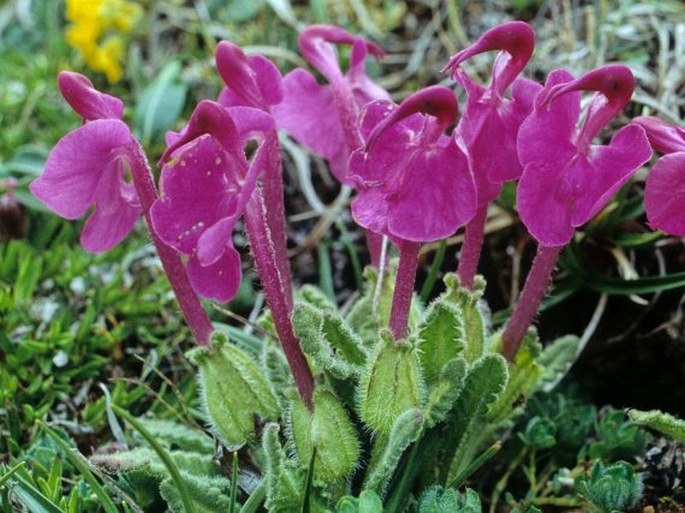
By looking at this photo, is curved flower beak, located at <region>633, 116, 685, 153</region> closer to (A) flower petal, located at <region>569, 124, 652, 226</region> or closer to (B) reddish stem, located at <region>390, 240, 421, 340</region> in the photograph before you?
(A) flower petal, located at <region>569, 124, 652, 226</region>

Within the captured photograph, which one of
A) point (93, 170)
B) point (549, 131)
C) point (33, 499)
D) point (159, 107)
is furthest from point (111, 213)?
point (159, 107)

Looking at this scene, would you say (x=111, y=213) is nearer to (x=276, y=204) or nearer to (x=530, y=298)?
(x=276, y=204)

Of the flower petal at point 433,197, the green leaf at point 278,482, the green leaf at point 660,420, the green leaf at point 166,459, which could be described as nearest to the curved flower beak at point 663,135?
the flower petal at point 433,197

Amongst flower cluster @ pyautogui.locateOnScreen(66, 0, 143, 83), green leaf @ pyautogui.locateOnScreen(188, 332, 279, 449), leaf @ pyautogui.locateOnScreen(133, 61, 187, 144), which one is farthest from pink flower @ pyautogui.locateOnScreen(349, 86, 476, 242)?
flower cluster @ pyautogui.locateOnScreen(66, 0, 143, 83)

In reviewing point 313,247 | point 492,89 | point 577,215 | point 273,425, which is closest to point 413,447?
point 273,425

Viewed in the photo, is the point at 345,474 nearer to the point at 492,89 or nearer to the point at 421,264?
the point at 492,89

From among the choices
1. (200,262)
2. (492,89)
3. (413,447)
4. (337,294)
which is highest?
(492,89)
